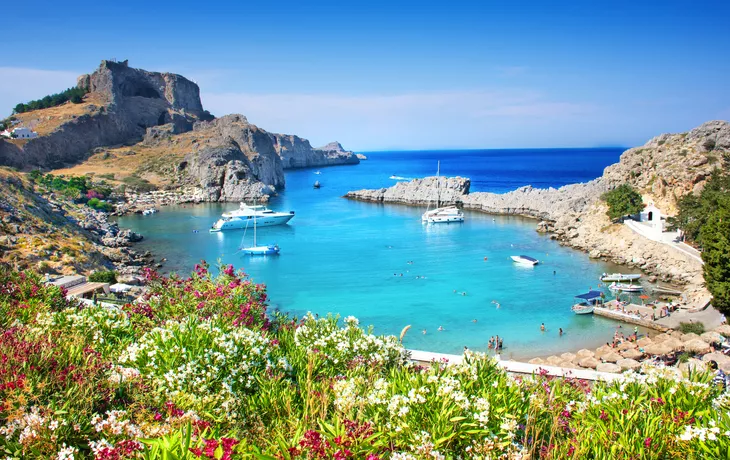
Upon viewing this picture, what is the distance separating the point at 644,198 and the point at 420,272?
79.3ft

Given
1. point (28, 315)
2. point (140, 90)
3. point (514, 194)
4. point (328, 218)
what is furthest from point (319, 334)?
point (140, 90)

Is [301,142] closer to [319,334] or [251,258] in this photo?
[251,258]

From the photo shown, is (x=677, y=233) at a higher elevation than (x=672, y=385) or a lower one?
lower

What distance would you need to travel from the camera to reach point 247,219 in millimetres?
55219

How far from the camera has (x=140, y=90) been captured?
5012 inches

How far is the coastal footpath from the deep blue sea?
241 cm

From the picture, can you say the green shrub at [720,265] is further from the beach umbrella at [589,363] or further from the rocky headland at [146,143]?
the rocky headland at [146,143]

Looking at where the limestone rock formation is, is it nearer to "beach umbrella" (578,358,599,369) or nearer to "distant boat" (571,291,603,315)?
"distant boat" (571,291,603,315)

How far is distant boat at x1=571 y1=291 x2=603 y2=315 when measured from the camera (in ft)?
87.1

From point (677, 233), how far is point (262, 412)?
39514 millimetres

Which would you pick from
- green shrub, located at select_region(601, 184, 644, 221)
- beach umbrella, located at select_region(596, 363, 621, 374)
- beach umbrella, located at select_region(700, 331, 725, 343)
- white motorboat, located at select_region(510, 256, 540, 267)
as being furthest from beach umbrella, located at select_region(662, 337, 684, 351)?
green shrub, located at select_region(601, 184, 644, 221)

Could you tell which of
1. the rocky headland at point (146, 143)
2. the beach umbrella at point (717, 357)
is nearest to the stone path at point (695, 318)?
the beach umbrella at point (717, 357)

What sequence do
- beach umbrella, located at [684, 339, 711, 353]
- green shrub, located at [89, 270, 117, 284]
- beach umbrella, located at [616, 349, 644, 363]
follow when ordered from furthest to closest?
A: 1. green shrub, located at [89, 270, 117, 284]
2. beach umbrella, located at [616, 349, 644, 363]
3. beach umbrella, located at [684, 339, 711, 353]

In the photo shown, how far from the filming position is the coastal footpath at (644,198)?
33.6 m
